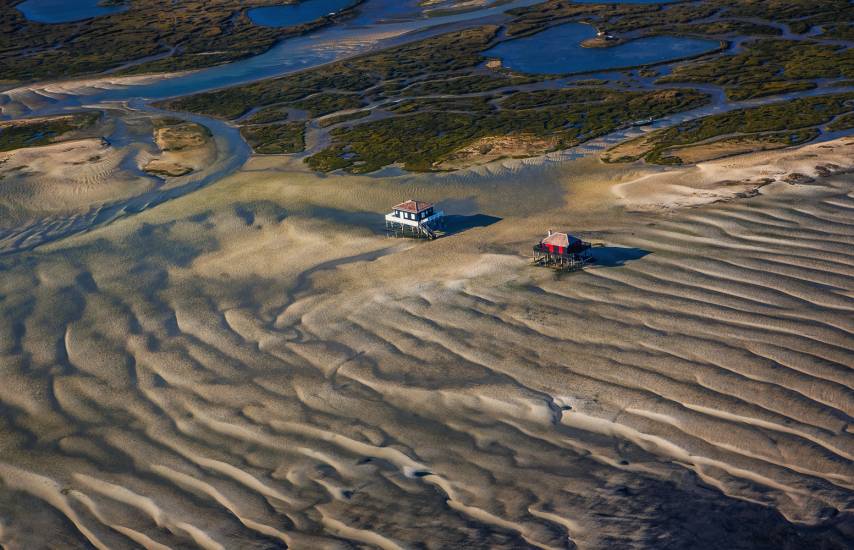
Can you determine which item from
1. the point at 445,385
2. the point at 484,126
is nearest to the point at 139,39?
the point at 484,126

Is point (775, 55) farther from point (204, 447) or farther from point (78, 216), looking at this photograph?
point (204, 447)

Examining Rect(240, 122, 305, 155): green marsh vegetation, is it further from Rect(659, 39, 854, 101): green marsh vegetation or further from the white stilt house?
Rect(659, 39, 854, 101): green marsh vegetation

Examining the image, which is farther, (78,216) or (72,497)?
(78,216)

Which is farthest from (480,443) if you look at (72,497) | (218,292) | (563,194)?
(563,194)

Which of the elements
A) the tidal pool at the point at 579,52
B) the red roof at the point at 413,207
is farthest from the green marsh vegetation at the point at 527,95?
the red roof at the point at 413,207

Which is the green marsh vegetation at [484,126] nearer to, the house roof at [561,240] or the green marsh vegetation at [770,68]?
the green marsh vegetation at [770,68]
